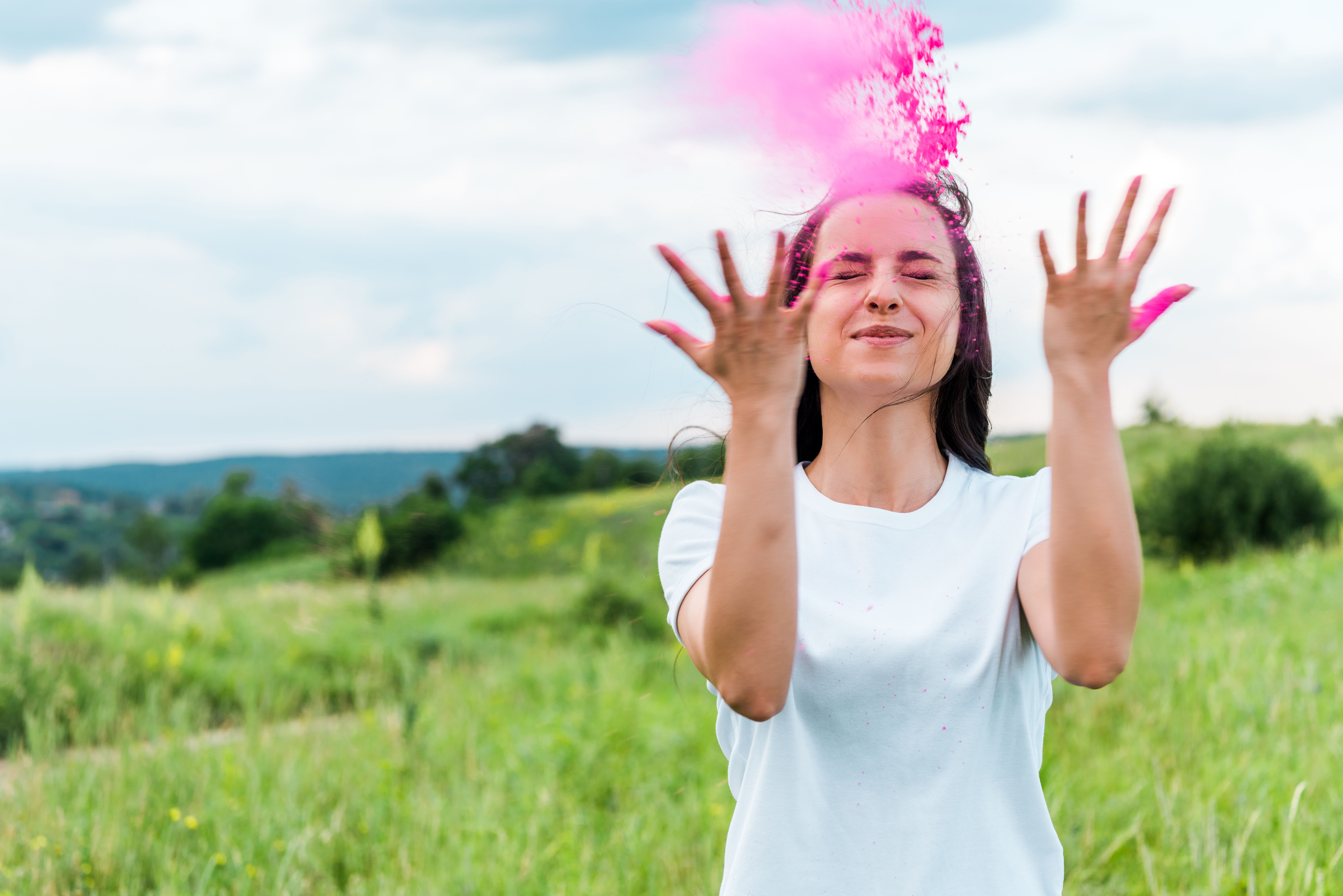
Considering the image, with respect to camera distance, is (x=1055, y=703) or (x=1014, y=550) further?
(x=1055, y=703)

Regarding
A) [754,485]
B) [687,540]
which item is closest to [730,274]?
[754,485]

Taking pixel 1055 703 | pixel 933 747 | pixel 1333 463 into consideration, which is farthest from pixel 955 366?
pixel 1333 463

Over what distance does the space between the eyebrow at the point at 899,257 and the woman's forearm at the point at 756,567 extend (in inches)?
15.9

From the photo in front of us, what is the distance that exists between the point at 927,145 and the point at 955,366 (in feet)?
1.64

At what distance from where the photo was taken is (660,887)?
323 centimetres

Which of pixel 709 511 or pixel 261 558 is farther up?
pixel 709 511

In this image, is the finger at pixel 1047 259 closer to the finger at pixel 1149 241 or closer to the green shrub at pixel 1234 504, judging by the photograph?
the finger at pixel 1149 241

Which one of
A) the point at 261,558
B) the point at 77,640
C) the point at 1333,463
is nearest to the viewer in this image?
the point at 77,640

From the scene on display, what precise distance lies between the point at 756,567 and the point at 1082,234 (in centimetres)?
61

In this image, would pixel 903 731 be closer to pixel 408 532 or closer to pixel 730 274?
pixel 730 274

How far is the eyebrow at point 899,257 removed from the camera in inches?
58.3

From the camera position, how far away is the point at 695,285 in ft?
3.75

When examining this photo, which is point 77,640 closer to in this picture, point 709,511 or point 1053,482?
point 709,511

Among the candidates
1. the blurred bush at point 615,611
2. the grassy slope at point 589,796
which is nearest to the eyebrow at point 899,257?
the grassy slope at point 589,796
